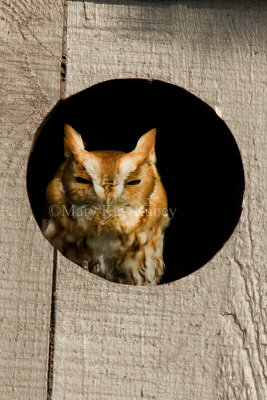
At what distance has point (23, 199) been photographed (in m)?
2.17

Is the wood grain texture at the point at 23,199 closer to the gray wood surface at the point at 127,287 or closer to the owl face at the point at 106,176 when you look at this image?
the gray wood surface at the point at 127,287

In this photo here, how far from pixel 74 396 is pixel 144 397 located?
0.21 meters

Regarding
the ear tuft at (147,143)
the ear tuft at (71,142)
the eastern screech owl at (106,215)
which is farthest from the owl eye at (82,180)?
the ear tuft at (147,143)

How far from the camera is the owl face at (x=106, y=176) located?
8.52 feet

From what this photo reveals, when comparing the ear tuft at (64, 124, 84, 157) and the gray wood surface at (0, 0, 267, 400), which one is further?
the ear tuft at (64, 124, 84, 157)

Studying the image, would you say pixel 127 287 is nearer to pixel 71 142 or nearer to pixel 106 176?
pixel 106 176

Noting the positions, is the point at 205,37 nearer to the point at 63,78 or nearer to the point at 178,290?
the point at 63,78

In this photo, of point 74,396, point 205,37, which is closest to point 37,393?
point 74,396

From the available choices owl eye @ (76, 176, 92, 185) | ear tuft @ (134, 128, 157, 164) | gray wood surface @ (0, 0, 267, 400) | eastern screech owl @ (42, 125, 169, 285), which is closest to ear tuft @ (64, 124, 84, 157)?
eastern screech owl @ (42, 125, 169, 285)

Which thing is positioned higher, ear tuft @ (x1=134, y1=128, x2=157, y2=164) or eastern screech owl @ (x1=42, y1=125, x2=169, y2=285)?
ear tuft @ (x1=134, y1=128, x2=157, y2=164)

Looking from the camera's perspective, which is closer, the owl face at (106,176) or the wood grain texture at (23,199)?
the wood grain texture at (23,199)

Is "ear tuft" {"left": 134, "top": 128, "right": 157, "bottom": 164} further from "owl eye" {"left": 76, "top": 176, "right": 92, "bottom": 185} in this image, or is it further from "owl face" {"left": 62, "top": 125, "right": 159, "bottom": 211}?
"owl eye" {"left": 76, "top": 176, "right": 92, "bottom": 185}

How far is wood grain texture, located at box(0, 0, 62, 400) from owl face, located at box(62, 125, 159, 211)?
45 centimetres

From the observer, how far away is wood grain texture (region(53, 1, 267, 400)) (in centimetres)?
208
